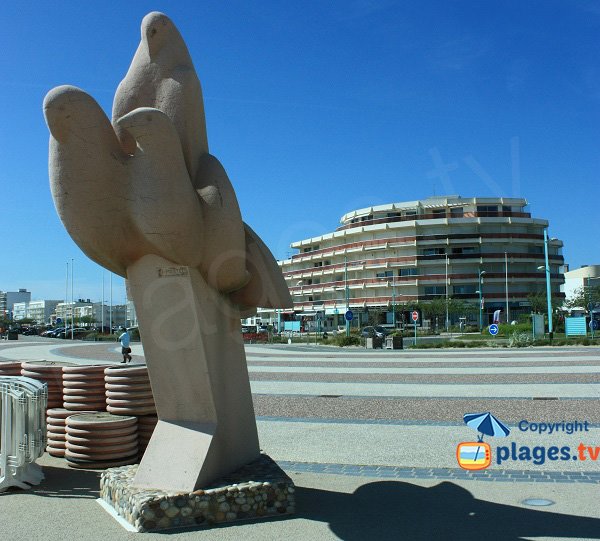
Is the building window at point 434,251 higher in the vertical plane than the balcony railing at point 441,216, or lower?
lower

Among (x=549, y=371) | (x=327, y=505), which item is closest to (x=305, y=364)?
(x=549, y=371)

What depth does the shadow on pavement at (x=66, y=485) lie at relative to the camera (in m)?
6.79

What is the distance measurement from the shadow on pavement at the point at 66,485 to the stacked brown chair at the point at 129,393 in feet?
3.08

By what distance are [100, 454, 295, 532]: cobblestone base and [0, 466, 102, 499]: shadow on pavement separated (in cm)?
74

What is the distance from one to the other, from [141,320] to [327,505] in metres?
Result: 2.51

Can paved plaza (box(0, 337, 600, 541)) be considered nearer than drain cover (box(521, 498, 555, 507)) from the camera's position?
Yes

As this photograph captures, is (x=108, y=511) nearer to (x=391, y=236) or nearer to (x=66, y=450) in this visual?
(x=66, y=450)

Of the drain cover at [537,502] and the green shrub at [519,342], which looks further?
the green shrub at [519,342]

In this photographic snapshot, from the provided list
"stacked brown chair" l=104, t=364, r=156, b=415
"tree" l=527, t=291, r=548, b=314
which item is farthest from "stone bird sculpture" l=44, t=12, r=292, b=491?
"tree" l=527, t=291, r=548, b=314

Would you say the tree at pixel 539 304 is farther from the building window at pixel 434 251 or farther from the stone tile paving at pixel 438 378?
the stone tile paving at pixel 438 378

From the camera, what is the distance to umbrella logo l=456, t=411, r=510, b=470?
7.82m

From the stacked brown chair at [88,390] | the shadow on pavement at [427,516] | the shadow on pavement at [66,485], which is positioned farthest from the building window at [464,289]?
the shadow on pavement at [66,485]

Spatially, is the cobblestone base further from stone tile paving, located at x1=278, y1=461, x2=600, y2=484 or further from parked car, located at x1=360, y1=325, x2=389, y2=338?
parked car, located at x1=360, y1=325, x2=389, y2=338

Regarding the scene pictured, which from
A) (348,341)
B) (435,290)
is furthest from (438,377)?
(435,290)
